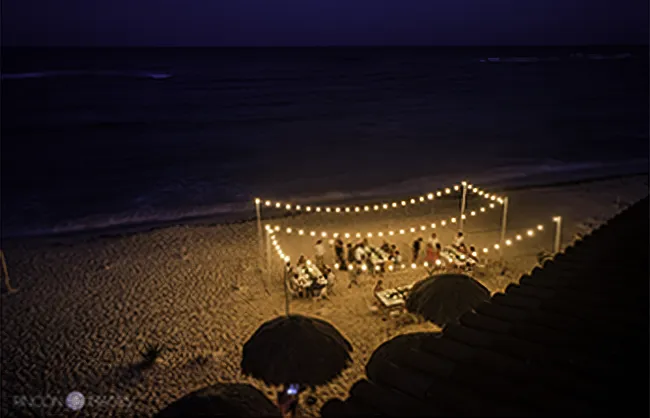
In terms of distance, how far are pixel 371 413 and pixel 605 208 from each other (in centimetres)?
1728

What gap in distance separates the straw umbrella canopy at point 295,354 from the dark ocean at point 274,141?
11968mm

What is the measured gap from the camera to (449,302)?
341 inches

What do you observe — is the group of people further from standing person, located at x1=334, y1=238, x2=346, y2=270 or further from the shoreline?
the shoreline

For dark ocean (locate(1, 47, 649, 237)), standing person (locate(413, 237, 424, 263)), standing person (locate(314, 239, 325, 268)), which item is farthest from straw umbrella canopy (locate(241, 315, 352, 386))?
dark ocean (locate(1, 47, 649, 237))

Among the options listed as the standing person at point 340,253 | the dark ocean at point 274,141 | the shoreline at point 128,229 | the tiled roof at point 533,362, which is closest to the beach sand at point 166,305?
the shoreline at point 128,229

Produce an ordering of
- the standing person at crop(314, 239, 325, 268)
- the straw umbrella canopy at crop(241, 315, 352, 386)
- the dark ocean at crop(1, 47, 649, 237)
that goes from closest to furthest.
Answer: the straw umbrella canopy at crop(241, 315, 352, 386), the standing person at crop(314, 239, 325, 268), the dark ocean at crop(1, 47, 649, 237)

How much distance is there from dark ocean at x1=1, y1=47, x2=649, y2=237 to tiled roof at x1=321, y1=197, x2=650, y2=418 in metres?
16.0

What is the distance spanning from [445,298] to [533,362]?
18.6 feet

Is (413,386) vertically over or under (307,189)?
over

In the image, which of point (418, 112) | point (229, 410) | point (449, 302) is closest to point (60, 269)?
point (229, 410)

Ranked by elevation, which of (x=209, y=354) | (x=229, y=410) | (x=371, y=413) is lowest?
(x=209, y=354)

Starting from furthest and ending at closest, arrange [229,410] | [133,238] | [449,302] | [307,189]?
[307,189], [133,238], [449,302], [229,410]

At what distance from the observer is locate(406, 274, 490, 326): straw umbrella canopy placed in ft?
28.0

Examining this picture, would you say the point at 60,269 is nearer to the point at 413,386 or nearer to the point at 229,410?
the point at 229,410
